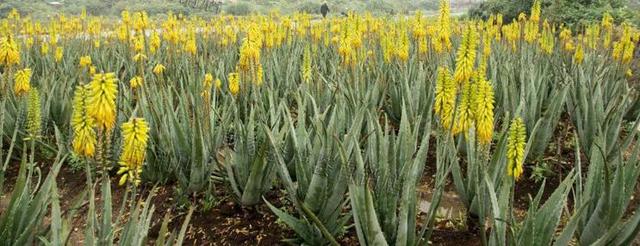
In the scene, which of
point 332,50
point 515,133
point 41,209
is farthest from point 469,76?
point 332,50

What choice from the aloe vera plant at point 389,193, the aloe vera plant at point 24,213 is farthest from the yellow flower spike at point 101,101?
the aloe vera plant at point 389,193

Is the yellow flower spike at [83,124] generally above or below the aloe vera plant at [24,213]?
above

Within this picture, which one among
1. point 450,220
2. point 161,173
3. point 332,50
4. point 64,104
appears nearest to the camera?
point 450,220

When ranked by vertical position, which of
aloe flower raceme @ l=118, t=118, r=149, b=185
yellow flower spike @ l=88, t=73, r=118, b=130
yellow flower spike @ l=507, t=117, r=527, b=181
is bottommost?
yellow flower spike @ l=507, t=117, r=527, b=181

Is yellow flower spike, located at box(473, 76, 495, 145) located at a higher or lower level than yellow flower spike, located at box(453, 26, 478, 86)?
lower

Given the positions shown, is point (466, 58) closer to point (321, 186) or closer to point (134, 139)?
point (321, 186)

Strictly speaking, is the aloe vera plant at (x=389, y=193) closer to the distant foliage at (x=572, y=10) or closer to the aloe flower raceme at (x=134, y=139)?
the aloe flower raceme at (x=134, y=139)

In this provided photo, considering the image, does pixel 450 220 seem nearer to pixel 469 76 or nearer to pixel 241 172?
pixel 469 76

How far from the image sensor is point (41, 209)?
186 centimetres

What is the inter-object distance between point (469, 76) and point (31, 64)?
553 centimetres

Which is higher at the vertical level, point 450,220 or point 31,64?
point 31,64

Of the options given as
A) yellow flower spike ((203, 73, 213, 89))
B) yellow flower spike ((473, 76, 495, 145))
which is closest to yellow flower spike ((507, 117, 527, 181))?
yellow flower spike ((473, 76, 495, 145))

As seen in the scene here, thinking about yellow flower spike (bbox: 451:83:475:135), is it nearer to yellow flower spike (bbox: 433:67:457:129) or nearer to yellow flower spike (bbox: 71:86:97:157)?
yellow flower spike (bbox: 433:67:457:129)

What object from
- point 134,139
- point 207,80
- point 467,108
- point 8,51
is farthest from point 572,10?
point 134,139
